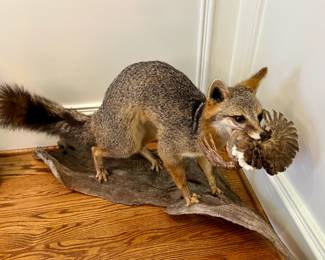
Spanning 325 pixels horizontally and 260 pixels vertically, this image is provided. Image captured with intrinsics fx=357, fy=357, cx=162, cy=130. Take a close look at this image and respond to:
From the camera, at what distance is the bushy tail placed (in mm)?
1401

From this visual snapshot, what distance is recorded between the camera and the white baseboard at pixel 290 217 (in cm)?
119

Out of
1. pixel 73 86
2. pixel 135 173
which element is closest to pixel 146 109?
pixel 135 173

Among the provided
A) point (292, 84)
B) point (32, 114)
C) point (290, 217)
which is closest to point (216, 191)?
point (290, 217)

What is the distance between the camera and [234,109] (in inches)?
41.8

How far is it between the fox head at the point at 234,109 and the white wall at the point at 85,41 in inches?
22.4

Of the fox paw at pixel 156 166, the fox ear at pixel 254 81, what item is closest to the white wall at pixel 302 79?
the fox ear at pixel 254 81

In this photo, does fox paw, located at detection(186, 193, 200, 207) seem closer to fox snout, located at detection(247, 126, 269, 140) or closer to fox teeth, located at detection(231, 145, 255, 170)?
fox teeth, located at detection(231, 145, 255, 170)

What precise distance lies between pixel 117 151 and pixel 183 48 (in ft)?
1.87

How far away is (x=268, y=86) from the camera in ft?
4.63

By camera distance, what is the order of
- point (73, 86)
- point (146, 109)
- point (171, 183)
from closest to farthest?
1. point (146, 109)
2. point (171, 183)
3. point (73, 86)

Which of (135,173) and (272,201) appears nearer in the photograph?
(272,201)

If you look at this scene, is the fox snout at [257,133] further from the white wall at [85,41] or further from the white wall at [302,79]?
the white wall at [85,41]

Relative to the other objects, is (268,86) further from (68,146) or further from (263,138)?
(68,146)

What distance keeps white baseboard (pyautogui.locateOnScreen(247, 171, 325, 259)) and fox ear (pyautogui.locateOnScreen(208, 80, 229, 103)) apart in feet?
1.56
